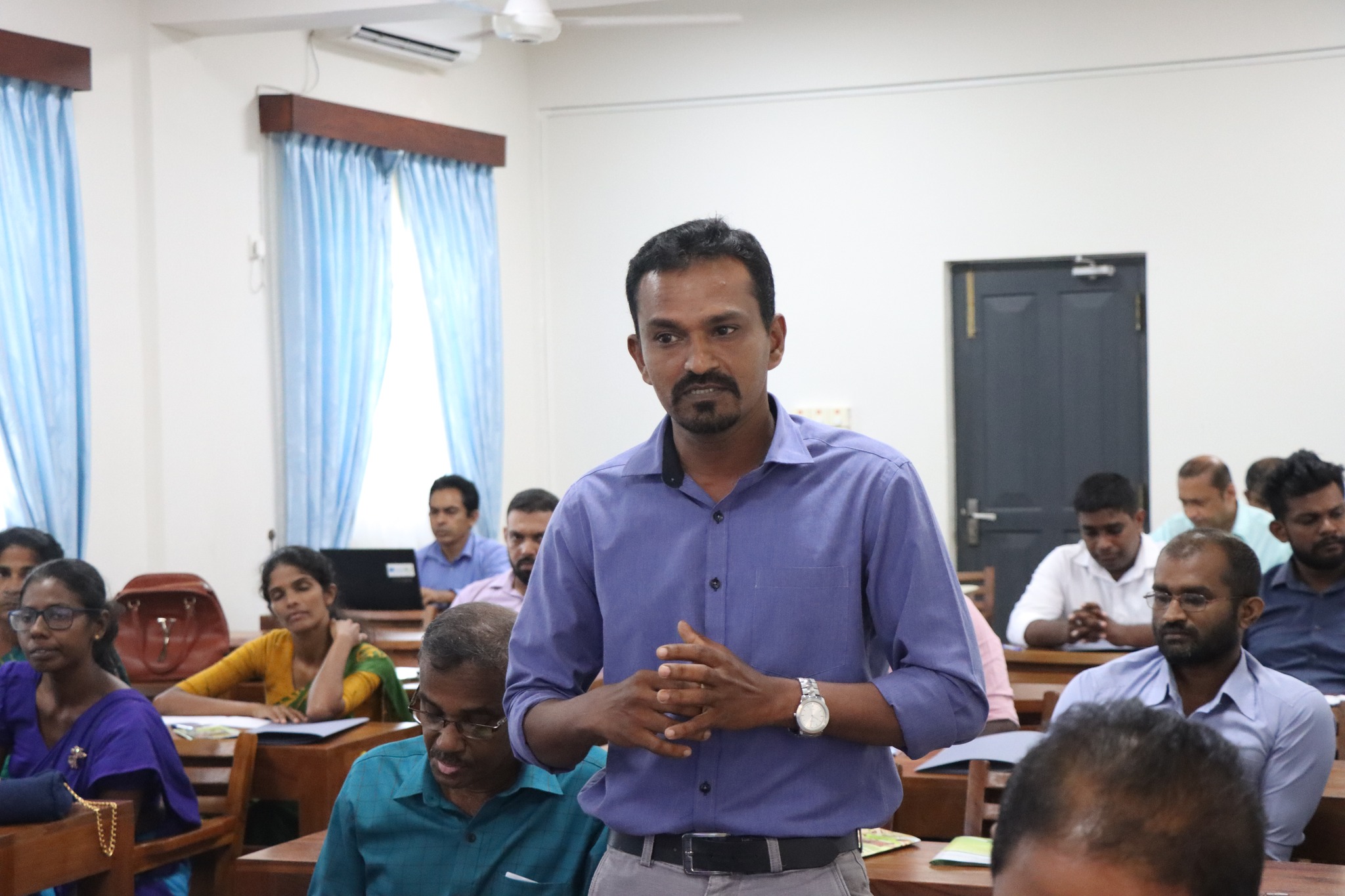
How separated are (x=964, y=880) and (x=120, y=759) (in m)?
1.80

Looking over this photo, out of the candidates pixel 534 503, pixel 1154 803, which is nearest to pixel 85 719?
pixel 534 503

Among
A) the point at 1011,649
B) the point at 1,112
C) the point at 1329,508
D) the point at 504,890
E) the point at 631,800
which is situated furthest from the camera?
the point at 1,112

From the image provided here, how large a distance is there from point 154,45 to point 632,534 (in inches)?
212

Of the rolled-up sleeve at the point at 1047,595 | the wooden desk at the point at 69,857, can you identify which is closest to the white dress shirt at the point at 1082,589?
the rolled-up sleeve at the point at 1047,595

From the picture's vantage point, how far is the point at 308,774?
11.3 feet

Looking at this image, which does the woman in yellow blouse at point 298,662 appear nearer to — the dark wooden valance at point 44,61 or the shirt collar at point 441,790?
the shirt collar at point 441,790

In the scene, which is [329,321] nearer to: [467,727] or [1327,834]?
[467,727]

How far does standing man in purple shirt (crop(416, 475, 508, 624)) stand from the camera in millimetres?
6914

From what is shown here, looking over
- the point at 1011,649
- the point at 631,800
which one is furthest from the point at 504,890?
the point at 1011,649

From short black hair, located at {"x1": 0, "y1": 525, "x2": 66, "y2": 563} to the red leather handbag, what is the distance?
622 millimetres

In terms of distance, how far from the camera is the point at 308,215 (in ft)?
23.2

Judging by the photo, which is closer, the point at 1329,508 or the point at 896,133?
the point at 1329,508

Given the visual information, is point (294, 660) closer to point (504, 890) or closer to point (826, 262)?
point (504, 890)

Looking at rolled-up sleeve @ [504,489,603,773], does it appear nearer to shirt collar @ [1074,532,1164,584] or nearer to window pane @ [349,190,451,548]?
→ shirt collar @ [1074,532,1164,584]
